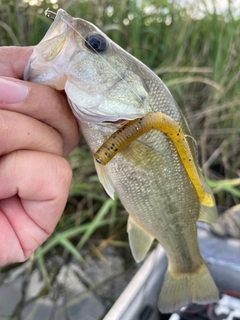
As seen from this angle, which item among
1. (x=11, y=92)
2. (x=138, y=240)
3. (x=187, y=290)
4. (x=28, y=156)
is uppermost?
(x=11, y=92)

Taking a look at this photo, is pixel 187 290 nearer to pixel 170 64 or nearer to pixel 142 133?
pixel 142 133

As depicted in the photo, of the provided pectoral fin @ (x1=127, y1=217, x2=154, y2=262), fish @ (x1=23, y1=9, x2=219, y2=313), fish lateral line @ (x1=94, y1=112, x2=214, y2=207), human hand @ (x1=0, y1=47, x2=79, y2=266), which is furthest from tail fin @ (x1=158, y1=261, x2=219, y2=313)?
human hand @ (x1=0, y1=47, x2=79, y2=266)

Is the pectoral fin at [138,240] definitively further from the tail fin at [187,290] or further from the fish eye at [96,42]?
the fish eye at [96,42]

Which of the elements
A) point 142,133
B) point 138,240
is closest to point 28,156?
point 142,133

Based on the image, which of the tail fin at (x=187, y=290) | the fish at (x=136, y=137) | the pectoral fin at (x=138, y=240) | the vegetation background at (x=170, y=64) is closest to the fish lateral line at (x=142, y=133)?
the fish at (x=136, y=137)

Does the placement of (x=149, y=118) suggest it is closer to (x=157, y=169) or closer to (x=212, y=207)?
(x=157, y=169)

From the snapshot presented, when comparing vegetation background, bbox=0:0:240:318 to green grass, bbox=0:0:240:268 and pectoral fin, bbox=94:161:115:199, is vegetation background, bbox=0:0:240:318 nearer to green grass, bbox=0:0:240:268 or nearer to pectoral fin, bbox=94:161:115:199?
green grass, bbox=0:0:240:268
